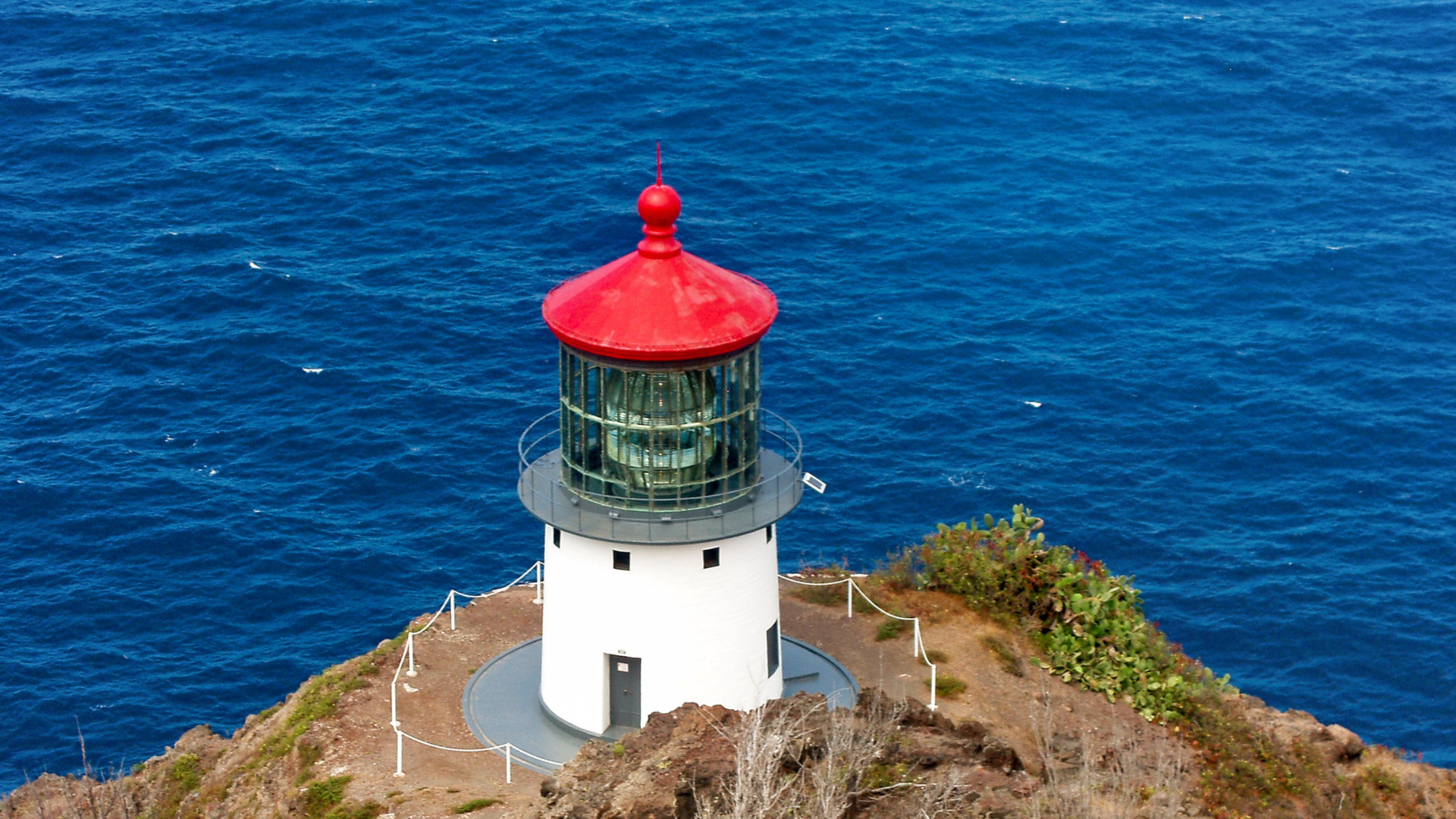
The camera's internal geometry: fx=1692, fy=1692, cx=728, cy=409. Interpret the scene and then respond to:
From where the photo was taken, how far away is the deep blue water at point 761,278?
55.9 m

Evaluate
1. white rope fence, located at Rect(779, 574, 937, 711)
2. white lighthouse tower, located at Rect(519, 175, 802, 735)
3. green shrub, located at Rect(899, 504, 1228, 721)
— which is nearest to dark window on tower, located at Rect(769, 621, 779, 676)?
Answer: white lighthouse tower, located at Rect(519, 175, 802, 735)

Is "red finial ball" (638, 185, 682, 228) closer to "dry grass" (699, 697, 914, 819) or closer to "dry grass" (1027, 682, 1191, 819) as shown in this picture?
"dry grass" (699, 697, 914, 819)

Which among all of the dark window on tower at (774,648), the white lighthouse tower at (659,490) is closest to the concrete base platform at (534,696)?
the white lighthouse tower at (659,490)

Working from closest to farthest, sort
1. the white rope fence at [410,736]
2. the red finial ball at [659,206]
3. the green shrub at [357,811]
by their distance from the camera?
the red finial ball at [659,206] → the green shrub at [357,811] → the white rope fence at [410,736]

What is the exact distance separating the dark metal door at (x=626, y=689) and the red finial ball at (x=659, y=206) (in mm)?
8430

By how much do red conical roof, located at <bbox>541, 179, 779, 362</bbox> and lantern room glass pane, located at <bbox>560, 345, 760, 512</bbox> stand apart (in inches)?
22.4

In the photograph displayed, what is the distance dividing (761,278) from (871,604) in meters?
34.8

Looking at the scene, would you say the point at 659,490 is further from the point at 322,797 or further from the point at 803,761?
the point at 322,797

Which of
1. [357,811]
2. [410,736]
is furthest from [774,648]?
[357,811]

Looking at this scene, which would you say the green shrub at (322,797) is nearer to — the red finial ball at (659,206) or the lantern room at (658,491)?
the lantern room at (658,491)

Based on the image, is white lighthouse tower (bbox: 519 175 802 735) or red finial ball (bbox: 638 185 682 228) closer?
red finial ball (bbox: 638 185 682 228)

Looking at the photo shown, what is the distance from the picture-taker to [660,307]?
30.4 metres

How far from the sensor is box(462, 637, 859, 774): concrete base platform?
111ft

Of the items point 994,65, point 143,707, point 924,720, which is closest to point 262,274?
point 143,707
